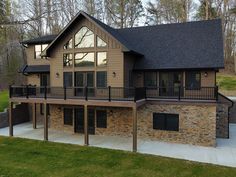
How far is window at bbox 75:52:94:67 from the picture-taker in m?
16.9

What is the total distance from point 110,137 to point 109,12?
2359 cm

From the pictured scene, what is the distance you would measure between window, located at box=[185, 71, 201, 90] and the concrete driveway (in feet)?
12.6

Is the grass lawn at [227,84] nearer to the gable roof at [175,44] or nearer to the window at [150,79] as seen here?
the gable roof at [175,44]

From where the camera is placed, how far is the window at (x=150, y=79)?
1717cm

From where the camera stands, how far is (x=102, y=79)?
1662 cm

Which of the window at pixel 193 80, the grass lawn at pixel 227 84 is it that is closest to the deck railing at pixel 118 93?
the window at pixel 193 80

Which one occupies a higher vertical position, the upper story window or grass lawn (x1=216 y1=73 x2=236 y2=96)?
the upper story window

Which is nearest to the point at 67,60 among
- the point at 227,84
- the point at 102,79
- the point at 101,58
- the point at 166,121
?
the point at 101,58

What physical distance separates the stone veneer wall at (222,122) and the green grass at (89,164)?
593cm

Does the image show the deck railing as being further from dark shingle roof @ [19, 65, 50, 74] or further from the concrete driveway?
the concrete driveway

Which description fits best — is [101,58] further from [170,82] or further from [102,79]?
[170,82]

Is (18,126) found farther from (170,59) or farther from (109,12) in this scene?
(109,12)

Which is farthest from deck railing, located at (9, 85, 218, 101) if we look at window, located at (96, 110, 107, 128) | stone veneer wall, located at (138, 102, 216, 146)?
window, located at (96, 110, 107, 128)

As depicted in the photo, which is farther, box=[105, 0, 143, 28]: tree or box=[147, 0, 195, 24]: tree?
box=[147, 0, 195, 24]: tree
